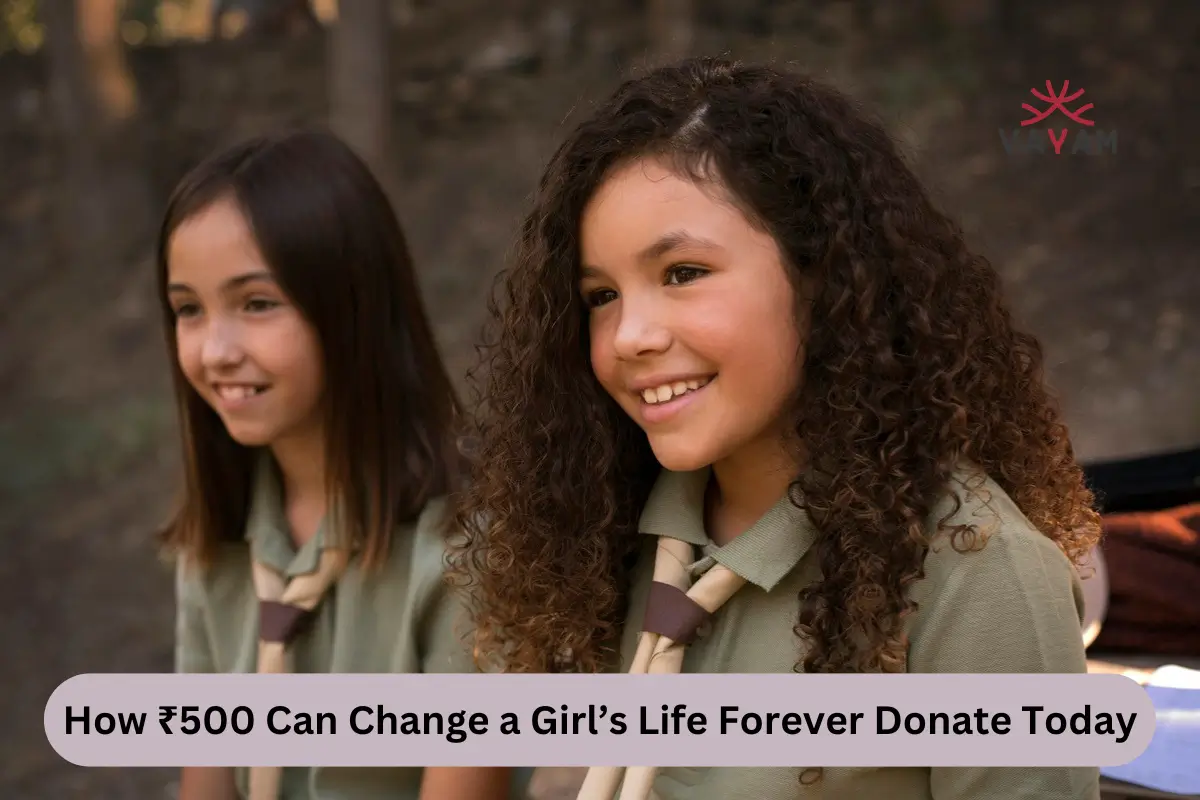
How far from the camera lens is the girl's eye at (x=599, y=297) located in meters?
1.68

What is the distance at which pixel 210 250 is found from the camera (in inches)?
80.2

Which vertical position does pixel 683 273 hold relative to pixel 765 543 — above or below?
above

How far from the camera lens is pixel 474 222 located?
20.6 feet

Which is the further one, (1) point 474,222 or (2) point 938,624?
(1) point 474,222

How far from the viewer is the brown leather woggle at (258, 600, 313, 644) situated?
2.11m

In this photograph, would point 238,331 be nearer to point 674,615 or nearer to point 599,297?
point 599,297

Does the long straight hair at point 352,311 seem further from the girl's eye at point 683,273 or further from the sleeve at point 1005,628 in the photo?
the sleeve at point 1005,628

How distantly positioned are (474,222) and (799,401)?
15.9 ft

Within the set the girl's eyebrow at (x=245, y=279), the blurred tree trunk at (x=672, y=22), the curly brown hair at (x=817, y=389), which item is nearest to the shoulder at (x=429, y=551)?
the curly brown hair at (x=817, y=389)


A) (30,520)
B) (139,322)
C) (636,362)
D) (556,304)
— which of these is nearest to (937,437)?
(636,362)

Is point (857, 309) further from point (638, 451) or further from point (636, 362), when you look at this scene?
point (638, 451)

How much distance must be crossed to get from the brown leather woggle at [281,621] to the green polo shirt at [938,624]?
75 cm

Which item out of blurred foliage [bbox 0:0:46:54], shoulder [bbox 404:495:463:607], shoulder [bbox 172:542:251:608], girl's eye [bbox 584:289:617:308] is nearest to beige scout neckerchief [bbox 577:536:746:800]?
girl's eye [bbox 584:289:617:308]

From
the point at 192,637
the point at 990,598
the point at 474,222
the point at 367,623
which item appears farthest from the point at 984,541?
the point at 474,222
